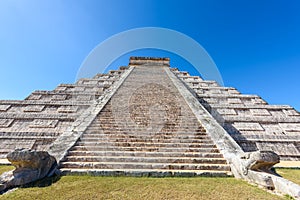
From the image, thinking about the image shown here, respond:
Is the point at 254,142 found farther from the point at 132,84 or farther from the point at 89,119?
the point at 132,84

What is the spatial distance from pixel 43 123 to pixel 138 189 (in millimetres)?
5188

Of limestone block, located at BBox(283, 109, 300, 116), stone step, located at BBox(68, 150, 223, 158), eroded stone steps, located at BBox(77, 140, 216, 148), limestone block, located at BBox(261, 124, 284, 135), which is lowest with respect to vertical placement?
stone step, located at BBox(68, 150, 223, 158)

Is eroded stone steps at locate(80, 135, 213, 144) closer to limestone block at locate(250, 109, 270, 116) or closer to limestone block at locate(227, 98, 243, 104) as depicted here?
limestone block at locate(250, 109, 270, 116)

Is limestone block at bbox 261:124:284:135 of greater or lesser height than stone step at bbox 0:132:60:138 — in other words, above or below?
above

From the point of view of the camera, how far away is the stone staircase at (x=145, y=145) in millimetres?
3916

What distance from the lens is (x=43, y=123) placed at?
6480 mm

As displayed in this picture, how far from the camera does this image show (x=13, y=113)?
6887 mm

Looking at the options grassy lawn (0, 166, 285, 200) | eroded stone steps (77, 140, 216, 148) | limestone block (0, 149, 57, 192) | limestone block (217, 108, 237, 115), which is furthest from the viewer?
limestone block (217, 108, 237, 115)

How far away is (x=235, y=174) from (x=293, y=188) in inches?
43.9

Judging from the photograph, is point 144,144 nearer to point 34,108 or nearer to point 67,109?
point 67,109

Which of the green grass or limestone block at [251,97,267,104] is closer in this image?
the green grass

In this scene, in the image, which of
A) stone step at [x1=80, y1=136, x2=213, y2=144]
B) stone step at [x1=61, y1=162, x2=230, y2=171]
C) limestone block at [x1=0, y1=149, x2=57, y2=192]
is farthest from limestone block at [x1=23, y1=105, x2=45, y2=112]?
limestone block at [x1=0, y1=149, x2=57, y2=192]

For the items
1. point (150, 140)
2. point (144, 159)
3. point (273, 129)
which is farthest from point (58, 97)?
point (273, 129)

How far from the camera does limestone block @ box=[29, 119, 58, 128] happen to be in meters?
6.34
